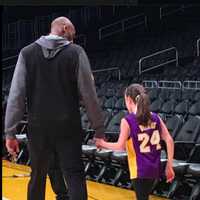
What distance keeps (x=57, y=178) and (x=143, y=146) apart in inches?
25.8

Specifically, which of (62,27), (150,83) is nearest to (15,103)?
(62,27)

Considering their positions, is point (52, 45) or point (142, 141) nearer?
point (52, 45)

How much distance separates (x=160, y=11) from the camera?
17328 mm

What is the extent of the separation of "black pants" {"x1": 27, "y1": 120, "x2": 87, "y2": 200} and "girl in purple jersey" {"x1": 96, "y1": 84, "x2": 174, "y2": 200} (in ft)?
1.39

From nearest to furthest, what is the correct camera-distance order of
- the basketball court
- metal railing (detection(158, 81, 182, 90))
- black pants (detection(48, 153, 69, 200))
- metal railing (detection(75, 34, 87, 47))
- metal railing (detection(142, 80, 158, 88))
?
black pants (detection(48, 153, 69, 200)) → the basketball court → metal railing (detection(158, 81, 182, 90)) → metal railing (detection(142, 80, 158, 88)) → metal railing (detection(75, 34, 87, 47))

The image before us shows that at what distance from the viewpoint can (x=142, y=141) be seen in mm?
3932

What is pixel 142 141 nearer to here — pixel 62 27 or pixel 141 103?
pixel 141 103

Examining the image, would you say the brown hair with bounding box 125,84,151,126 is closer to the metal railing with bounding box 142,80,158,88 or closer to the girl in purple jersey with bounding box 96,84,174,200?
the girl in purple jersey with bounding box 96,84,174,200

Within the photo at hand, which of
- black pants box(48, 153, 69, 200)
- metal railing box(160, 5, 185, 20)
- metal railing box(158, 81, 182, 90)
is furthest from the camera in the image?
metal railing box(160, 5, 185, 20)

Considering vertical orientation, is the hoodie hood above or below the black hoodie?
above

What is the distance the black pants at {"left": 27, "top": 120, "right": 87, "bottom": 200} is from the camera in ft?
11.6

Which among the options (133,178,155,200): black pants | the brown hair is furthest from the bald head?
(133,178,155,200): black pants

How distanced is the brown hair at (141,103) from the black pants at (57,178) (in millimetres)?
647

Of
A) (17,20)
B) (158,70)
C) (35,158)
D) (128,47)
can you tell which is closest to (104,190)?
(35,158)
